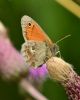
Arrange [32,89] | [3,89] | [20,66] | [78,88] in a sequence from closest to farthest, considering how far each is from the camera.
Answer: [78,88] < [32,89] < [20,66] < [3,89]

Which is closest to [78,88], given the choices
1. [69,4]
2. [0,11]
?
[69,4]

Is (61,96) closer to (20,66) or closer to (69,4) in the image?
(20,66)

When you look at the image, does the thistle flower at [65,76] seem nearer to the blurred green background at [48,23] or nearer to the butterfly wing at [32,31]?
the butterfly wing at [32,31]

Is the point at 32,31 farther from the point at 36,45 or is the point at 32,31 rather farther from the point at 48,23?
the point at 48,23

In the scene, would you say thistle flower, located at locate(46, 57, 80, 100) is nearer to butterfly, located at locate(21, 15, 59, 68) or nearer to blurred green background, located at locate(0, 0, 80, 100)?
butterfly, located at locate(21, 15, 59, 68)

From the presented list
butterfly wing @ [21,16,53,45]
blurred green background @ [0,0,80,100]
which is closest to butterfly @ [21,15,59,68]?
butterfly wing @ [21,16,53,45]

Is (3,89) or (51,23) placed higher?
(51,23)
